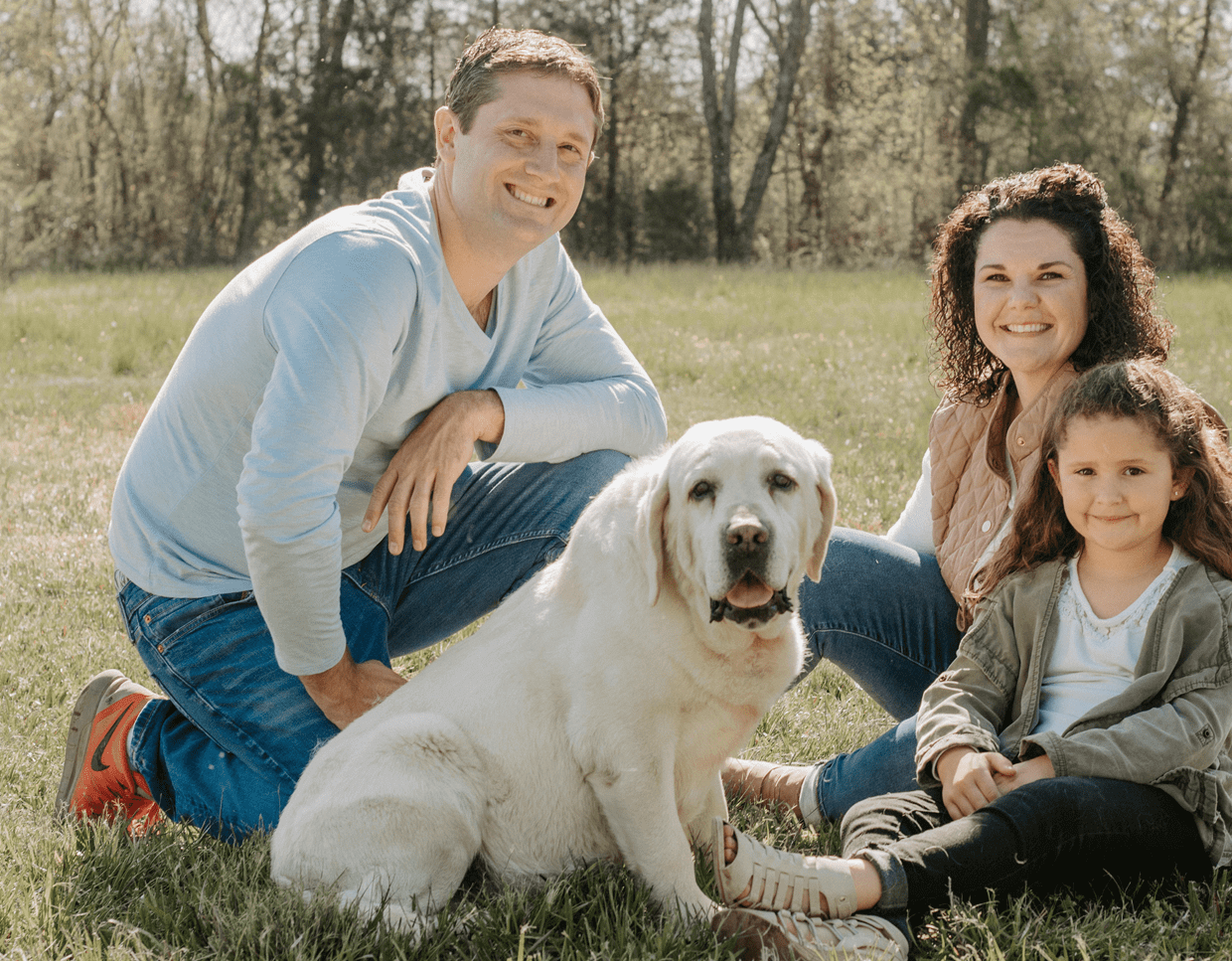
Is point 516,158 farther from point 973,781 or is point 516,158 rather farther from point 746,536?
point 973,781

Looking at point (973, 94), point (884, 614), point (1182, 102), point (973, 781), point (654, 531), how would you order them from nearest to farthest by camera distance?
point (654, 531) → point (973, 781) → point (884, 614) → point (1182, 102) → point (973, 94)

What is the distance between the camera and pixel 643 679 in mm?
2449

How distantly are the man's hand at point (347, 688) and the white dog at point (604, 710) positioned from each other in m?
0.26

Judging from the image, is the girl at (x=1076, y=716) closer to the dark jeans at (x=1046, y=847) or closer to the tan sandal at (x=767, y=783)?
the dark jeans at (x=1046, y=847)

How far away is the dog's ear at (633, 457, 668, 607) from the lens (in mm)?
2414

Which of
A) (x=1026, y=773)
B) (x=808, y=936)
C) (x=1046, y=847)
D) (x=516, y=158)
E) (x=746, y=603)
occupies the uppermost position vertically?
(x=516, y=158)

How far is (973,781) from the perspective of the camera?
254cm

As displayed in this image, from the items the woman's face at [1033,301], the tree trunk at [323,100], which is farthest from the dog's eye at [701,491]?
the tree trunk at [323,100]

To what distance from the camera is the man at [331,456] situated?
8.48 feet

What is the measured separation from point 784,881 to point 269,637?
157cm

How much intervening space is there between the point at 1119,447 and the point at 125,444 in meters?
7.07

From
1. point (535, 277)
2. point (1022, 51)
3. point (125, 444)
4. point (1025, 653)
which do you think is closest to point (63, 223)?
point (125, 444)

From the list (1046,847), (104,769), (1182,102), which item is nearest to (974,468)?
(1046,847)

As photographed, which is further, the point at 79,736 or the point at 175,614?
the point at 79,736
